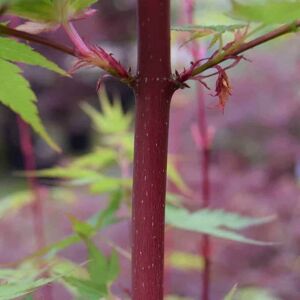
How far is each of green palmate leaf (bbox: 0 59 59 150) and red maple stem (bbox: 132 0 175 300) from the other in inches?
2.3

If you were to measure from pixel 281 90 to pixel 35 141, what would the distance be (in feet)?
7.40

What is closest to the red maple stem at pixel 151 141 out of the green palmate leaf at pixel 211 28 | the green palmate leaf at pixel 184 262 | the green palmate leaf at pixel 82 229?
the green palmate leaf at pixel 211 28

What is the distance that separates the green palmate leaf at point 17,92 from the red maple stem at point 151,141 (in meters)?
0.06

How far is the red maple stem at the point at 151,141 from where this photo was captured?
0.31m

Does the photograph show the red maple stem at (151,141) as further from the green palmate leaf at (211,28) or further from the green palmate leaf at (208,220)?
the green palmate leaf at (208,220)

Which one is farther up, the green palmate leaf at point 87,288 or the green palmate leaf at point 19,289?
the green palmate leaf at point 19,289

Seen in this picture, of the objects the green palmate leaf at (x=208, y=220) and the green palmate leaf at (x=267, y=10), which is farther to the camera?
the green palmate leaf at (x=208, y=220)

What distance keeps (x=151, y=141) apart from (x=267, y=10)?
0.08 metres

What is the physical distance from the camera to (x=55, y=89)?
314 cm

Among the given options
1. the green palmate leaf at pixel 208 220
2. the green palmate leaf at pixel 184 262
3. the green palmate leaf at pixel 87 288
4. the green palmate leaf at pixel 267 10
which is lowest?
the green palmate leaf at pixel 184 262

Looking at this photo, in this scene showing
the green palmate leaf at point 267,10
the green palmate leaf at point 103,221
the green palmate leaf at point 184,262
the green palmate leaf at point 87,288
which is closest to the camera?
the green palmate leaf at point 267,10

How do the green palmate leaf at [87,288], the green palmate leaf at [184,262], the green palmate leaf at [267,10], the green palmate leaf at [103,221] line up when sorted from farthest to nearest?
the green palmate leaf at [184,262] < the green palmate leaf at [103,221] < the green palmate leaf at [87,288] < the green palmate leaf at [267,10]

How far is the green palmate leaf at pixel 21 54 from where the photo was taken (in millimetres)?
307

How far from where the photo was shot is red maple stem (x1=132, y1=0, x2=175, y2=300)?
1.01 feet
